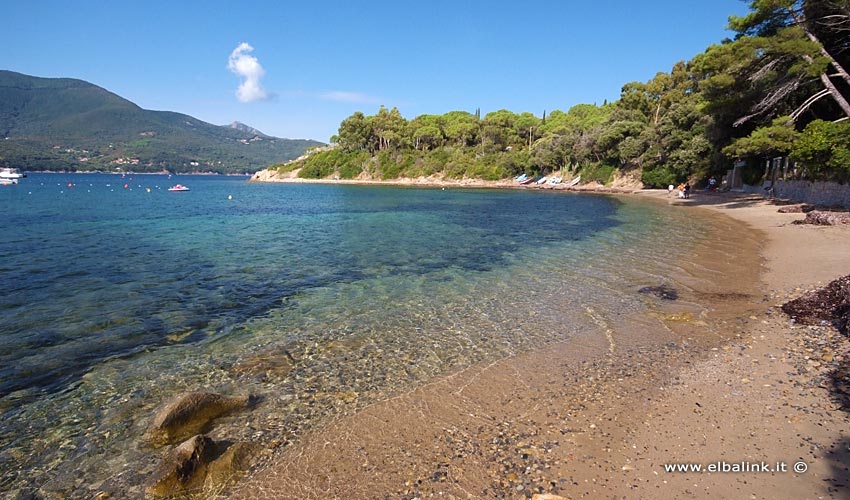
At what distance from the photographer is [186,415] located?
627cm

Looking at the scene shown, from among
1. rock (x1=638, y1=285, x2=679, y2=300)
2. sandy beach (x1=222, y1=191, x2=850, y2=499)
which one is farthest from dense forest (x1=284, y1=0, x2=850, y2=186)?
sandy beach (x1=222, y1=191, x2=850, y2=499)

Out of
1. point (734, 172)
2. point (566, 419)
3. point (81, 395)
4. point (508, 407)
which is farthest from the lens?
point (734, 172)

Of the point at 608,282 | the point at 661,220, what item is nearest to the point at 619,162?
the point at 661,220

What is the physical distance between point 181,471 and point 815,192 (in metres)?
41.5

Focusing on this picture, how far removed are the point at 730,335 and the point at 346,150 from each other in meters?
140

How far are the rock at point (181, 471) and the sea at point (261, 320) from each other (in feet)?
0.81

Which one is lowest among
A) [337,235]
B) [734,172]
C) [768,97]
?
[337,235]

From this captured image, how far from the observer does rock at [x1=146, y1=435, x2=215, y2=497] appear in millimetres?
4961

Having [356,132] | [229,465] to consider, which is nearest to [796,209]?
[229,465]

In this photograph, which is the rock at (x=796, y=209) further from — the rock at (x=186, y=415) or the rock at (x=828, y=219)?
the rock at (x=186, y=415)

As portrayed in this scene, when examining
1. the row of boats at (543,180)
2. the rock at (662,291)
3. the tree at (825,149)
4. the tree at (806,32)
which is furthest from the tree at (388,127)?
the rock at (662,291)

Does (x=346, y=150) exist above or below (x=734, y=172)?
above

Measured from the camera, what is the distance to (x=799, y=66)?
101 ft

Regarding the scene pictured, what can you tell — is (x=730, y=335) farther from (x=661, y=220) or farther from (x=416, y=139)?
(x=416, y=139)
